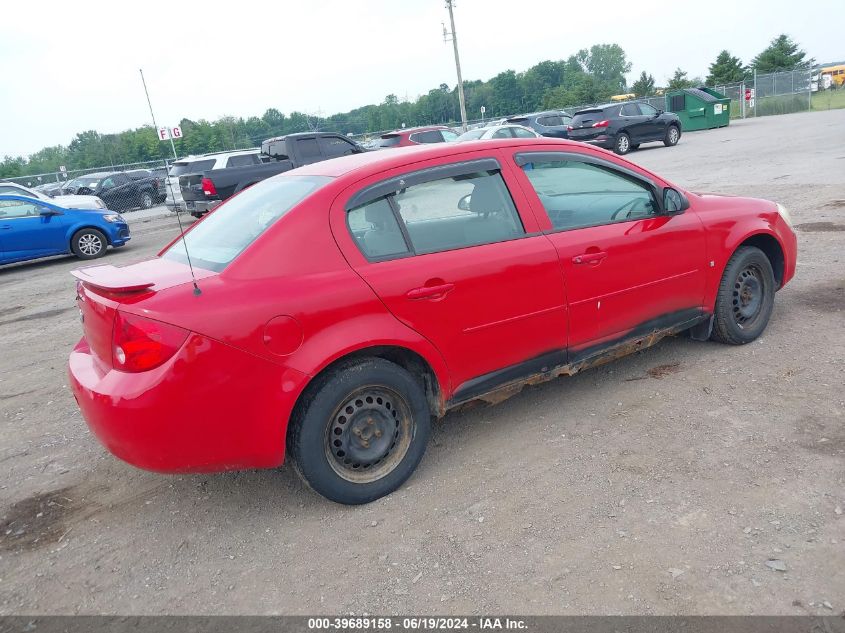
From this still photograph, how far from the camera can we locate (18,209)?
Result: 39.8ft

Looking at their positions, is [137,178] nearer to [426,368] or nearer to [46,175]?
[46,175]

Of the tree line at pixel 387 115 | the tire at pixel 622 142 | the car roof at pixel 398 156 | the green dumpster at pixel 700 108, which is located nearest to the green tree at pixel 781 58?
the tree line at pixel 387 115

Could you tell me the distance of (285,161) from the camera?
51.8 feet

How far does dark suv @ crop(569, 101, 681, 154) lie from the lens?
24.1 meters

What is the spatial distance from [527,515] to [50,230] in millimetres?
12154

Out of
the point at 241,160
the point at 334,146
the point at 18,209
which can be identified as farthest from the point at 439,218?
the point at 241,160

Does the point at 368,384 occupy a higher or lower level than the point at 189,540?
higher

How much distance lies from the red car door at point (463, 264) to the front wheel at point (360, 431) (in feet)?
0.96

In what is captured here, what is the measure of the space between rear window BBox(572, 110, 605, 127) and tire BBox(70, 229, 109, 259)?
57.4 ft

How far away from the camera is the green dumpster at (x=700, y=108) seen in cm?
3111

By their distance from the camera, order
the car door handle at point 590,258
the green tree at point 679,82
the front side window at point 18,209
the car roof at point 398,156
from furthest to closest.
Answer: the green tree at point 679,82 < the front side window at point 18,209 < the car door handle at point 590,258 < the car roof at point 398,156

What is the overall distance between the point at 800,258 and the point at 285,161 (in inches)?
466

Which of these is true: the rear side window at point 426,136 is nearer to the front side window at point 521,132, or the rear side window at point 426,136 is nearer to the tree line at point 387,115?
the front side window at point 521,132

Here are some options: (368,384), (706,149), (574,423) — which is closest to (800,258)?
(574,423)
